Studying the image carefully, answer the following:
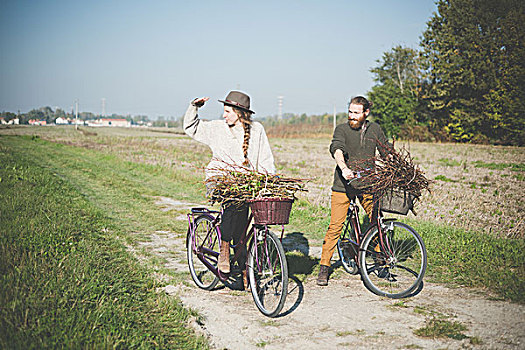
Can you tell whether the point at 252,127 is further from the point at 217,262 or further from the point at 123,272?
the point at 123,272

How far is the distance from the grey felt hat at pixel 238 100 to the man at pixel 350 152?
1.33m

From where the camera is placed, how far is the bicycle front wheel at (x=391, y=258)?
5.07 meters

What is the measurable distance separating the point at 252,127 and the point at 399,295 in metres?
2.60

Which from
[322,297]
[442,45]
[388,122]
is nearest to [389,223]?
[322,297]

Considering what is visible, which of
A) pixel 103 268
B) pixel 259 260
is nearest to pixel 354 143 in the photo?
pixel 259 260

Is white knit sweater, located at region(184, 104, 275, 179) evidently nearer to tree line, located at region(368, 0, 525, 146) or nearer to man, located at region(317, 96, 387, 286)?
man, located at region(317, 96, 387, 286)

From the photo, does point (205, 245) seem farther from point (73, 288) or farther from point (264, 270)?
point (73, 288)

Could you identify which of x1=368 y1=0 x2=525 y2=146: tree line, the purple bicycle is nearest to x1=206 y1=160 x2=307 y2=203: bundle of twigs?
the purple bicycle

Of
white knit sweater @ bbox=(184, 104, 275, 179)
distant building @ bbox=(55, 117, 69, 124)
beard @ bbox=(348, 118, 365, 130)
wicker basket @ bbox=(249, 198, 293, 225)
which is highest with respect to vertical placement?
distant building @ bbox=(55, 117, 69, 124)

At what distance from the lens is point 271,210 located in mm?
4410

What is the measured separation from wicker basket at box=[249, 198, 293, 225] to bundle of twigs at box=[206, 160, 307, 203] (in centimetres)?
8

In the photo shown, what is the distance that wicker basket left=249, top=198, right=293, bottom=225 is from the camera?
4.40m

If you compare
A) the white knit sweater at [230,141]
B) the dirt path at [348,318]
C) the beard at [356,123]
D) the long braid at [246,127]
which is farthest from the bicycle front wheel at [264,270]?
the beard at [356,123]

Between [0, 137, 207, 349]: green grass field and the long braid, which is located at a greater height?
the long braid
